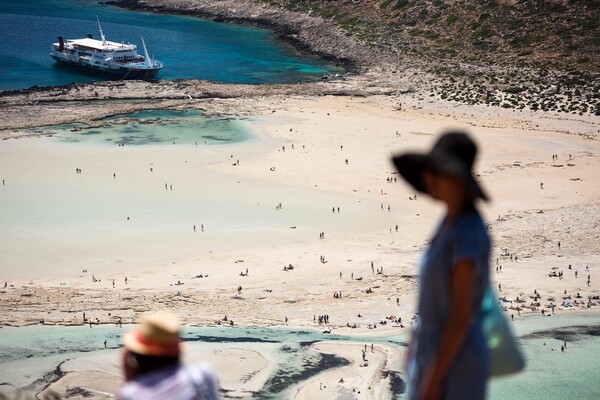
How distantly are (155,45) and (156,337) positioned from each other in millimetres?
56688

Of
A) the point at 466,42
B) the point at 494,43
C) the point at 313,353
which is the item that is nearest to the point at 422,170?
the point at 313,353

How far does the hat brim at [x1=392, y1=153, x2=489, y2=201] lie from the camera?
3.61 metres

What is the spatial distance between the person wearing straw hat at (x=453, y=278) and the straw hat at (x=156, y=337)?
884 millimetres

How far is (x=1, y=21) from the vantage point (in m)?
65.9

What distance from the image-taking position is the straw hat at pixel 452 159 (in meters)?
3.61

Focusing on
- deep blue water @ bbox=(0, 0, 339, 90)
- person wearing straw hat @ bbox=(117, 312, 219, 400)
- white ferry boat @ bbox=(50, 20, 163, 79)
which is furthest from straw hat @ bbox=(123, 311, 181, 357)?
white ferry boat @ bbox=(50, 20, 163, 79)

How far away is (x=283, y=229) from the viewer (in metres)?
24.8

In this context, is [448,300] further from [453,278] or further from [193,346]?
[193,346]

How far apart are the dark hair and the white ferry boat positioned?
45.9 m

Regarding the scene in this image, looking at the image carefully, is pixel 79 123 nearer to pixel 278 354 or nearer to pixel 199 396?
pixel 278 354

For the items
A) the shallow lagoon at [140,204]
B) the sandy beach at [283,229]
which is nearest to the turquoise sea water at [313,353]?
the sandy beach at [283,229]

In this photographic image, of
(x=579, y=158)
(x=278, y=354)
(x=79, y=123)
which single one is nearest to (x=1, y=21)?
(x=79, y=123)

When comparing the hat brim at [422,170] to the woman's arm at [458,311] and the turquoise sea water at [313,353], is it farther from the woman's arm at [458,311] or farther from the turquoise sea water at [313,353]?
the turquoise sea water at [313,353]

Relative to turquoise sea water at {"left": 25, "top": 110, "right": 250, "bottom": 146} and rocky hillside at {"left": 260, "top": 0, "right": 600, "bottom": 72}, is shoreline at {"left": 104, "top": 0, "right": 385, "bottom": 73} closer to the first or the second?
rocky hillside at {"left": 260, "top": 0, "right": 600, "bottom": 72}
